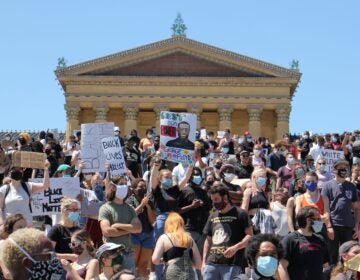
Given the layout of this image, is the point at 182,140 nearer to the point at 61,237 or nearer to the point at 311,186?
the point at 311,186

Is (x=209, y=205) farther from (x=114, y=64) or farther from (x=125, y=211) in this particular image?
(x=114, y=64)

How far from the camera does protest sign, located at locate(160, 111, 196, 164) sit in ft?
46.5

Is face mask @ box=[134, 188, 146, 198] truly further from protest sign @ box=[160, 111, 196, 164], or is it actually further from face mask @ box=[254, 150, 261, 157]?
face mask @ box=[254, 150, 261, 157]

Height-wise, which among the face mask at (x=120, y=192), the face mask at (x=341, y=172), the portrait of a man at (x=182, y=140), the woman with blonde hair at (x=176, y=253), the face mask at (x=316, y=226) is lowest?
the woman with blonde hair at (x=176, y=253)

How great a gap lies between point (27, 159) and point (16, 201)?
Result: 7.83ft

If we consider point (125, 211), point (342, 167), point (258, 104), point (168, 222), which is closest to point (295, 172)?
point (342, 167)

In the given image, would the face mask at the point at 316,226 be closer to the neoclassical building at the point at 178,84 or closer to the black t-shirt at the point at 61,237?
the black t-shirt at the point at 61,237

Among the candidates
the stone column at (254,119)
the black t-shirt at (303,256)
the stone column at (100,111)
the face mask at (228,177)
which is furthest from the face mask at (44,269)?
the stone column at (254,119)

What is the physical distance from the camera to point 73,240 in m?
8.59

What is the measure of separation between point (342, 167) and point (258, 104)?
4534cm

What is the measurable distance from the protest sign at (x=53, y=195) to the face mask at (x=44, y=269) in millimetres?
7266

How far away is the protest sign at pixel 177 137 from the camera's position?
1419cm

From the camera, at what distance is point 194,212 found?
12.0m

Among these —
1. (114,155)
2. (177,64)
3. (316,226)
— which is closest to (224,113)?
(177,64)
